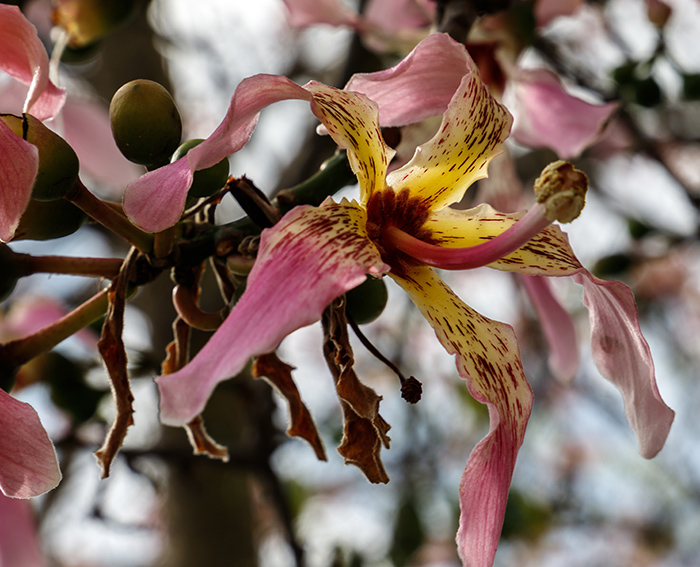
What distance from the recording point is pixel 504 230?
2.24 feet

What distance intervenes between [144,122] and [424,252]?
26cm

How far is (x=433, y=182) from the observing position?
27.8 inches

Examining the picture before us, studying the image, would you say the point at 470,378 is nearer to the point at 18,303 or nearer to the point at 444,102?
the point at 444,102

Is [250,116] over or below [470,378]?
over

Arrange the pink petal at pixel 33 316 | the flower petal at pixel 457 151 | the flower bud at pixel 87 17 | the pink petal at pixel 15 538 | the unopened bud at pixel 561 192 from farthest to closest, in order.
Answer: the pink petal at pixel 33 316, the flower bud at pixel 87 17, the pink petal at pixel 15 538, the flower petal at pixel 457 151, the unopened bud at pixel 561 192

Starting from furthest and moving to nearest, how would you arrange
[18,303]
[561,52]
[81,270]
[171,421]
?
[561,52], [18,303], [81,270], [171,421]

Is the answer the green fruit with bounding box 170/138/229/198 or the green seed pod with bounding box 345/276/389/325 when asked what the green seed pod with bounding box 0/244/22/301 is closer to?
the green fruit with bounding box 170/138/229/198

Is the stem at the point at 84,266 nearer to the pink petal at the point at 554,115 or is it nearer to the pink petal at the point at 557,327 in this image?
the pink petal at the point at 557,327

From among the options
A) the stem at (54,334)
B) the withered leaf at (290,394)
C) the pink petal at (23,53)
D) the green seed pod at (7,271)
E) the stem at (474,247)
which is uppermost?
the pink petal at (23,53)

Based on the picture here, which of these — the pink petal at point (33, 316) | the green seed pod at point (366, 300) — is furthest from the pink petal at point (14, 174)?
the pink petal at point (33, 316)

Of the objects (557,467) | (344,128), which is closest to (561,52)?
(344,128)

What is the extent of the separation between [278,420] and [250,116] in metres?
1.31

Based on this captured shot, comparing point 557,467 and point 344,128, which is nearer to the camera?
point 344,128

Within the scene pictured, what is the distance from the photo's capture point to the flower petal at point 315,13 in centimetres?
117
